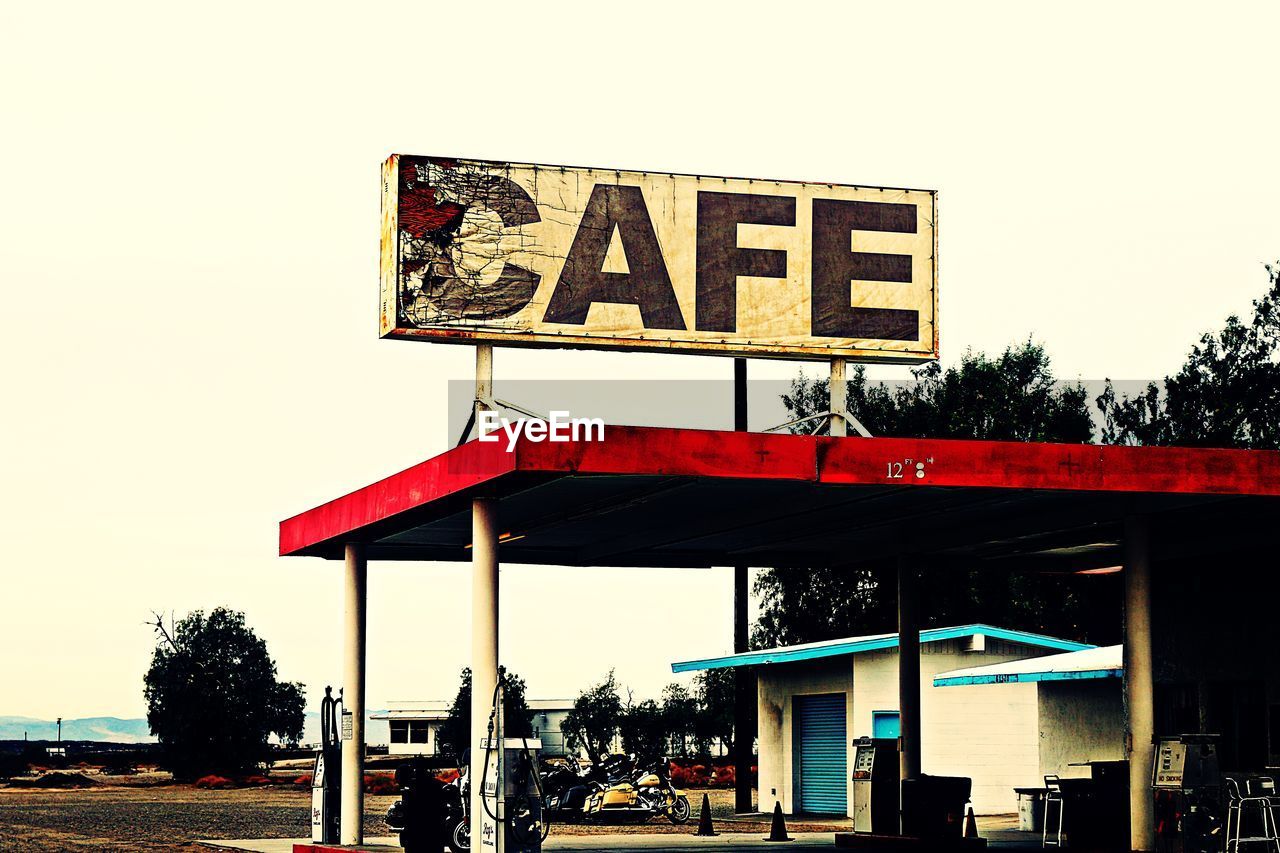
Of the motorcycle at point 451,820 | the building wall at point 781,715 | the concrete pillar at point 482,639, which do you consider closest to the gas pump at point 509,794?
the concrete pillar at point 482,639

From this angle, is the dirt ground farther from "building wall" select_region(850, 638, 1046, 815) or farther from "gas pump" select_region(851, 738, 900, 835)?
"gas pump" select_region(851, 738, 900, 835)

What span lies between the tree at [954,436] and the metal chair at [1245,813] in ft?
118

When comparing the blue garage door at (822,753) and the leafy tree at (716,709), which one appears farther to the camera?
the leafy tree at (716,709)

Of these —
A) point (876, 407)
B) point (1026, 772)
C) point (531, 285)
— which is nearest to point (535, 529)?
point (531, 285)

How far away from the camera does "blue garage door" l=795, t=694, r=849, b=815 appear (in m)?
39.8

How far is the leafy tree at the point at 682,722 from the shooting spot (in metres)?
82.6

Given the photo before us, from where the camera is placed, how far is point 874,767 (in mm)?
26000

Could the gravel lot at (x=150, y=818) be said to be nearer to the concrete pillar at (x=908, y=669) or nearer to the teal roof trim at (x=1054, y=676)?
the teal roof trim at (x=1054, y=676)

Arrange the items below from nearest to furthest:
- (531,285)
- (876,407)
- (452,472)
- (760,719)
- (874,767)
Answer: (452,472) → (531,285) → (874,767) → (760,719) → (876,407)

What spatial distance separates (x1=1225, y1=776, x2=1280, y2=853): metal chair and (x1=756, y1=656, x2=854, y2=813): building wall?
1899 centimetres

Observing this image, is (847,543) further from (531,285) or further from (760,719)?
(760,719)

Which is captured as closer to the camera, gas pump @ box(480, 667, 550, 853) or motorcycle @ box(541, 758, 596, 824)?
gas pump @ box(480, 667, 550, 853)

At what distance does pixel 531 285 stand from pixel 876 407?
39.6 m

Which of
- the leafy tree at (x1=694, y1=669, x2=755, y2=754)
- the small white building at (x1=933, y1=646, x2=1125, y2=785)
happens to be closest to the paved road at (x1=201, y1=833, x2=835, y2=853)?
the small white building at (x1=933, y1=646, x2=1125, y2=785)
